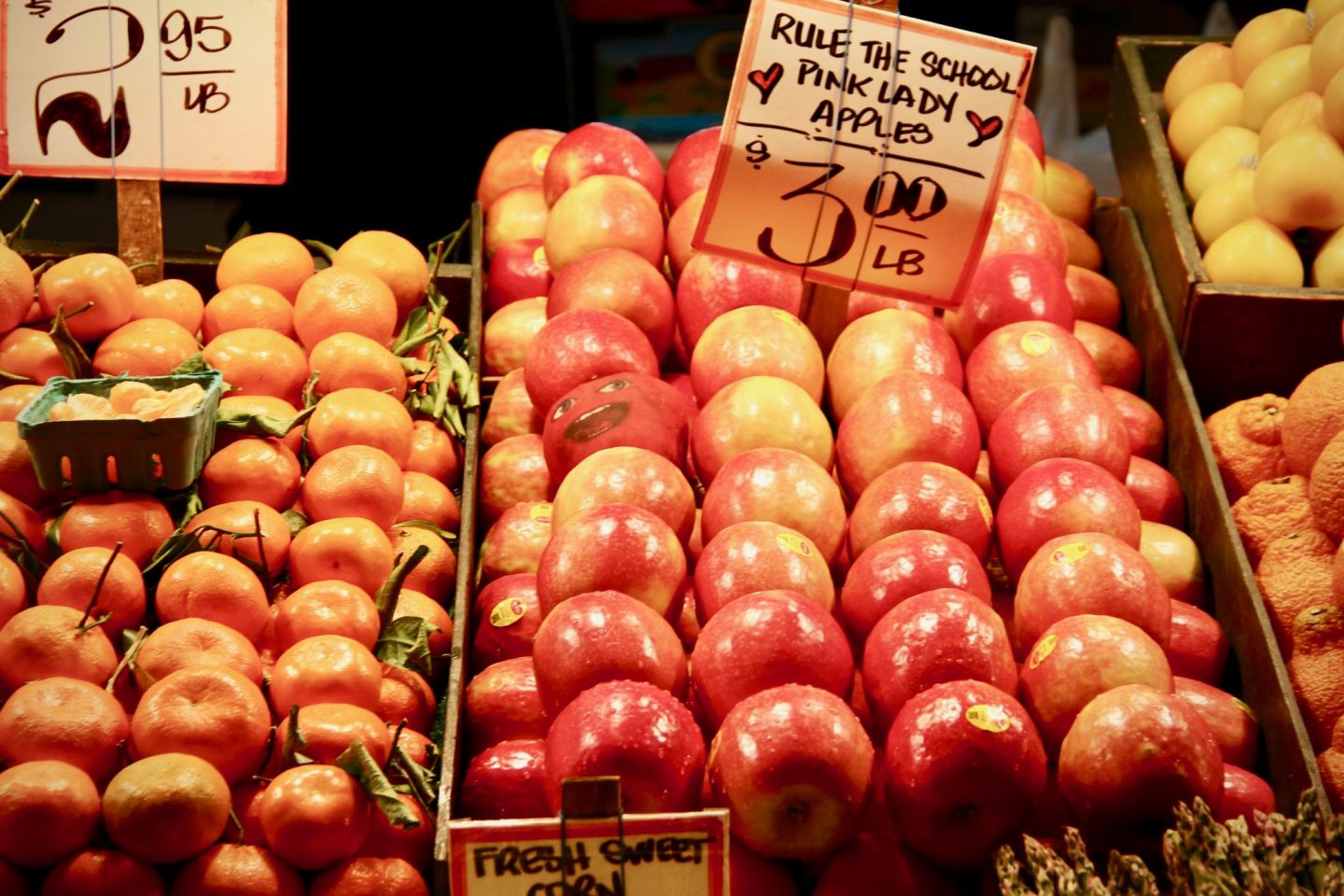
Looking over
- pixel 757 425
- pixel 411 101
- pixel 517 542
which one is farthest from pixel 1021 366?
pixel 411 101

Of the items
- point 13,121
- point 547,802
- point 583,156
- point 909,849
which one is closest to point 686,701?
point 547,802

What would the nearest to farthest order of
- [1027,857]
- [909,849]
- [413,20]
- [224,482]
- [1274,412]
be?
[1027,857], [909,849], [224,482], [1274,412], [413,20]

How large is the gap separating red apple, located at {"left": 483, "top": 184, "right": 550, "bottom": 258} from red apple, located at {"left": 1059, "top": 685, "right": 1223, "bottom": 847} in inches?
66.8

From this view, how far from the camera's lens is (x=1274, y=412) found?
2.29m

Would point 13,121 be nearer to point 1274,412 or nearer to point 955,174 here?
point 955,174

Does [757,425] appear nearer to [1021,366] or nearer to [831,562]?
[831,562]

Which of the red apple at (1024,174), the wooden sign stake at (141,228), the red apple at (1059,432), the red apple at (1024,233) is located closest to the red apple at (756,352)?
the red apple at (1059,432)

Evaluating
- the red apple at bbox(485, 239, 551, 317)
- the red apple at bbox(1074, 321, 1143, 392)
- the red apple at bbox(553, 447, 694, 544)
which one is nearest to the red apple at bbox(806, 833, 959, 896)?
the red apple at bbox(553, 447, 694, 544)

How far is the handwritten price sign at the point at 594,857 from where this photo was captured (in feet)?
4.61

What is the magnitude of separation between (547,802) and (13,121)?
1.71 m

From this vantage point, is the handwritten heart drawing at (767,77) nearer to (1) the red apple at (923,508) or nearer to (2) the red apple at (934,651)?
(1) the red apple at (923,508)

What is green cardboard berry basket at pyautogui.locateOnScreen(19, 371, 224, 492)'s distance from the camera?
1946 millimetres

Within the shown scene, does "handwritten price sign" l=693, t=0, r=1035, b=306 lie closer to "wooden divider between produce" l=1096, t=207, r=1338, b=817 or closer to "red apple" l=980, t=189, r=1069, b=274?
"red apple" l=980, t=189, r=1069, b=274

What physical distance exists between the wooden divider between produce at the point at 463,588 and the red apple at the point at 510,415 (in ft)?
0.09
